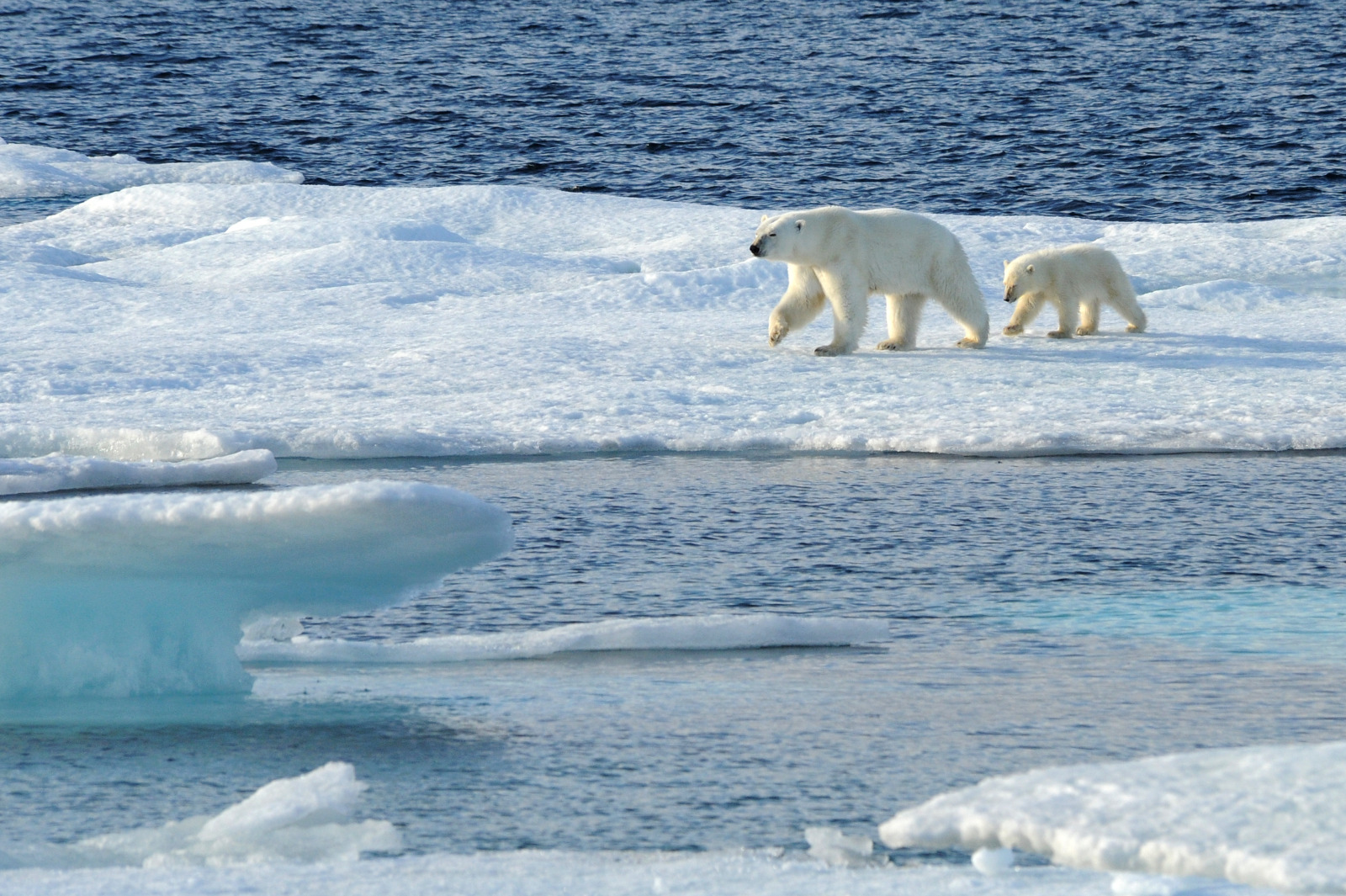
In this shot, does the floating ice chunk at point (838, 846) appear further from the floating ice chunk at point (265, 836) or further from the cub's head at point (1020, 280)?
the cub's head at point (1020, 280)

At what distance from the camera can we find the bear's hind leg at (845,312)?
8648mm

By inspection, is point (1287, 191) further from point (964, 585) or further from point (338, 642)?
point (338, 642)

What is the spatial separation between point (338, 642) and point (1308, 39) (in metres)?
27.6

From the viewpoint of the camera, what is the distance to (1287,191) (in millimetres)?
17922

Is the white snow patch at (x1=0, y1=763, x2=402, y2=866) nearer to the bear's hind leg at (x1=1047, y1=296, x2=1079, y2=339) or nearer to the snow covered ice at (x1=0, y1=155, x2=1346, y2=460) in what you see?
the snow covered ice at (x1=0, y1=155, x2=1346, y2=460)

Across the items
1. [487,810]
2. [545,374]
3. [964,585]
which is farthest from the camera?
[545,374]

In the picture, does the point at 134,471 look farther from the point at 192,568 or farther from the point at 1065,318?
the point at 1065,318

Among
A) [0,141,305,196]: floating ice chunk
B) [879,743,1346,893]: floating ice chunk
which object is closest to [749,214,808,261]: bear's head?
[879,743,1346,893]: floating ice chunk

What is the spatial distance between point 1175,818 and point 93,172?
671 inches

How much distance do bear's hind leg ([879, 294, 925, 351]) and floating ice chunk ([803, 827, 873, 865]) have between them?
6.15m

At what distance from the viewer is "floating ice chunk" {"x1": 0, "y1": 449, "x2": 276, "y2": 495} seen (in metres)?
6.09

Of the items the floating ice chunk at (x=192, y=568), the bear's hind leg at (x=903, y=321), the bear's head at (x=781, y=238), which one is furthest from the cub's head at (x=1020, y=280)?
the floating ice chunk at (x=192, y=568)

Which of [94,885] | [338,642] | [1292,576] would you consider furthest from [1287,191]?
[94,885]

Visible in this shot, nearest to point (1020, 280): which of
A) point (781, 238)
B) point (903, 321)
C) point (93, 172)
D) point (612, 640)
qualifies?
point (903, 321)
